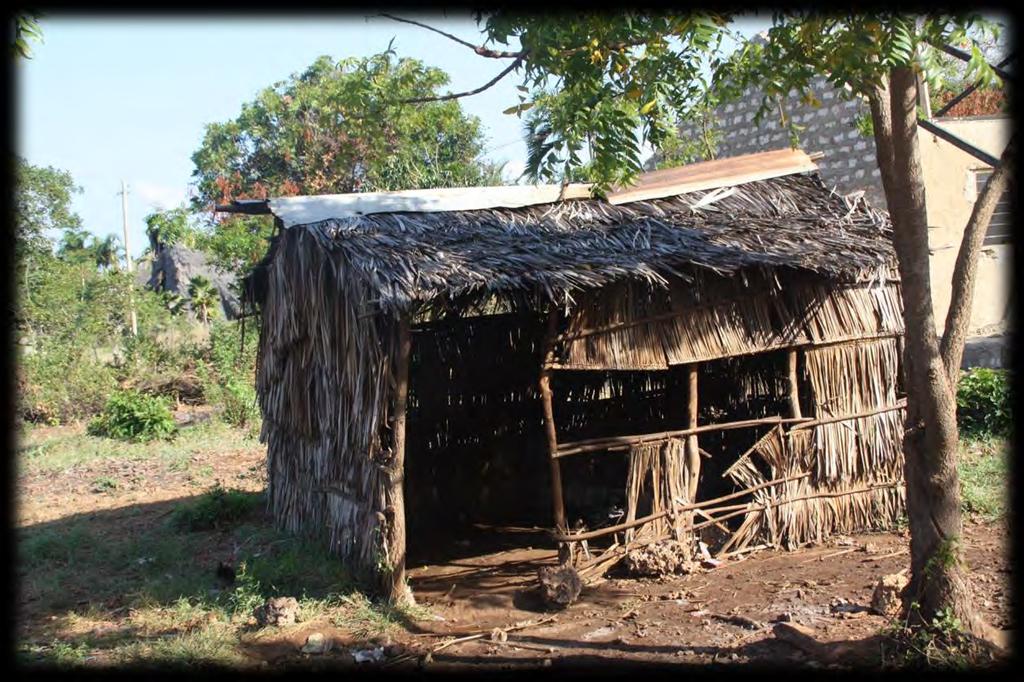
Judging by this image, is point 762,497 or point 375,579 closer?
point 375,579

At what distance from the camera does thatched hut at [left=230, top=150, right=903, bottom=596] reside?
6625 millimetres

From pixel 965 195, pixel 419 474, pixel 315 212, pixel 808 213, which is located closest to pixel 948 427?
pixel 808 213

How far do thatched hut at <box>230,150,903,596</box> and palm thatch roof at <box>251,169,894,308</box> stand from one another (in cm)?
2

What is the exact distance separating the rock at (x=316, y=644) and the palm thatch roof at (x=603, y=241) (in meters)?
2.33

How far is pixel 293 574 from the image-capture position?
7113mm

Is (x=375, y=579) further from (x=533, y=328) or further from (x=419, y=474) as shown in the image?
(x=533, y=328)

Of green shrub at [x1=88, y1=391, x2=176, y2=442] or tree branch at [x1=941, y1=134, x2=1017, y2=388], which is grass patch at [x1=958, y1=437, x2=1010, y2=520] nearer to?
tree branch at [x1=941, y1=134, x2=1017, y2=388]

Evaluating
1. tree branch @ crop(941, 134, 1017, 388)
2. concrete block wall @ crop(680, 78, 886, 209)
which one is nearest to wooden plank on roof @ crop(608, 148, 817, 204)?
tree branch @ crop(941, 134, 1017, 388)

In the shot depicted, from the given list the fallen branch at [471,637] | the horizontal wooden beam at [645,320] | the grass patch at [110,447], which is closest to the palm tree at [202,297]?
the grass patch at [110,447]

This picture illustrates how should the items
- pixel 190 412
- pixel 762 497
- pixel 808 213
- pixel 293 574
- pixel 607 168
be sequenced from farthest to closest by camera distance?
pixel 190 412 → pixel 808 213 → pixel 762 497 → pixel 293 574 → pixel 607 168

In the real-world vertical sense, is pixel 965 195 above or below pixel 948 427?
above

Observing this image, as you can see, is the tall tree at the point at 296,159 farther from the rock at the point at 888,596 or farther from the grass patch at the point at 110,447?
the rock at the point at 888,596

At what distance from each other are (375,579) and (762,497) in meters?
3.42

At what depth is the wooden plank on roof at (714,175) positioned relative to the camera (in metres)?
8.41
